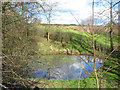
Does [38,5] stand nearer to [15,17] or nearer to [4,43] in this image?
[15,17]

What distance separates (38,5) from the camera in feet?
8.27

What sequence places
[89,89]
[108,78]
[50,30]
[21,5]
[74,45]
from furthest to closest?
[74,45] → [50,30] → [108,78] → [89,89] → [21,5]

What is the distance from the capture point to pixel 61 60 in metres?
5.23

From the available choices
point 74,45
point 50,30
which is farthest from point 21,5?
point 74,45

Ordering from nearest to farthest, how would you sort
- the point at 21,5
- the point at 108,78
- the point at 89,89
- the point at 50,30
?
the point at 21,5, the point at 89,89, the point at 108,78, the point at 50,30

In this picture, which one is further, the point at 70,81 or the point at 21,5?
the point at 70,81

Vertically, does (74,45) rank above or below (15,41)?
below

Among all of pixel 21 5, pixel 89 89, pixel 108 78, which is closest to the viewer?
pixel 21 5

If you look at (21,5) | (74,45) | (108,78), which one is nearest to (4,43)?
(21,5)

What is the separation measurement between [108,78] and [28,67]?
9.09 ft

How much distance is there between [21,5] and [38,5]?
35 centimetres

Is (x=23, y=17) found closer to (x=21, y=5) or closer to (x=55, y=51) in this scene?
(x=21, y=5)

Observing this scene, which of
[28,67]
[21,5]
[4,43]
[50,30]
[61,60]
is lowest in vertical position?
[61,60]

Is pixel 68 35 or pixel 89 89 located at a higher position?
pixel 68 35
